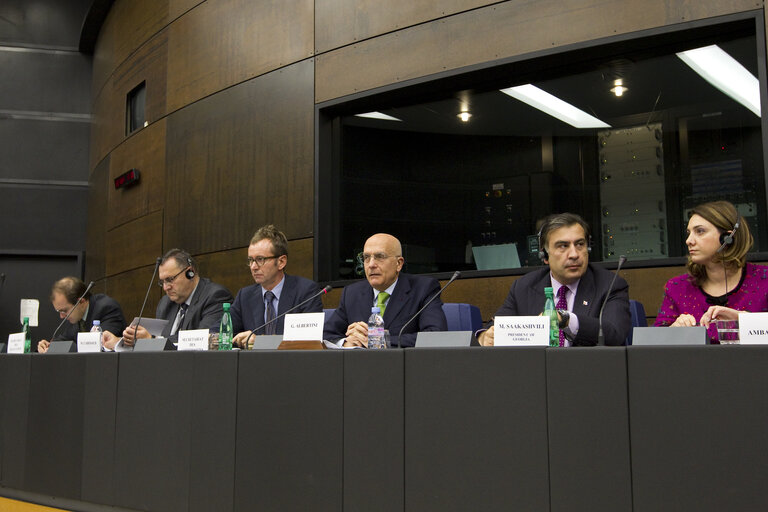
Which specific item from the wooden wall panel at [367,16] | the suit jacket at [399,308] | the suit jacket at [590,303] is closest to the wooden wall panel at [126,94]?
the wooden wall panel at [367,16]

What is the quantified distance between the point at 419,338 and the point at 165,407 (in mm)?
978

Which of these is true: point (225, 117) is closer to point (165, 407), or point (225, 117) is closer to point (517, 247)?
point (517, 247)

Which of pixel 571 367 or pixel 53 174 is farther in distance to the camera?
pixel 53 174

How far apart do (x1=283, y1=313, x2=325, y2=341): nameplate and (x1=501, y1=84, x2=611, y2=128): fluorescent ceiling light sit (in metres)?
2.18

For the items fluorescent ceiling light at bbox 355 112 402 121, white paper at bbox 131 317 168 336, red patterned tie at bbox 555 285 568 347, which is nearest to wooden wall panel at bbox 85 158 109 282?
fluorescent ceiling light at bbox 355 112 402 121

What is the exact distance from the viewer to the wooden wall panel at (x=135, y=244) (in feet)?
18.4

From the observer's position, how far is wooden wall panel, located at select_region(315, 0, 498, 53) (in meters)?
4.05

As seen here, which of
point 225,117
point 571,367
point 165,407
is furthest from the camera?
point 225,117

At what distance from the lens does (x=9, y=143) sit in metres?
7.50

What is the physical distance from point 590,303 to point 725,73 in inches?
64.5

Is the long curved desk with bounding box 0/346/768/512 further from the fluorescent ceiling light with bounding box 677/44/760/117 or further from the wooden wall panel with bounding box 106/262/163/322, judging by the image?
the wooden wall panel with bounding box 106/262/163/322

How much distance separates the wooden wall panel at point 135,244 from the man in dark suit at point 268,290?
237 cm

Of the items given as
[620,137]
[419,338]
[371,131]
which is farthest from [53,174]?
[419,338]

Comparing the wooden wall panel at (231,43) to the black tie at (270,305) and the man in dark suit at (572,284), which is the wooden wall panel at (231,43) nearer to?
the black tie at (270,305)
